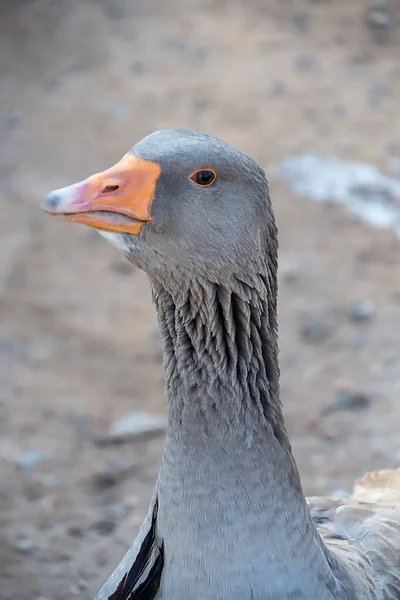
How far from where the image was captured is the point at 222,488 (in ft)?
8.86

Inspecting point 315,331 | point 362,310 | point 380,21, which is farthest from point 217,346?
point 380,21

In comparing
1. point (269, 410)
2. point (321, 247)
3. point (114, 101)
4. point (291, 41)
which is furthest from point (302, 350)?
point (291, 41)

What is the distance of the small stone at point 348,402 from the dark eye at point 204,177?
2.95 m

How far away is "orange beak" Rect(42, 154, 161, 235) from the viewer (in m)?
2.49

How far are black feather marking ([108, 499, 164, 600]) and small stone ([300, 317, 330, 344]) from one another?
3130mm

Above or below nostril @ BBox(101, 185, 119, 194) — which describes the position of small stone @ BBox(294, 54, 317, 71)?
above

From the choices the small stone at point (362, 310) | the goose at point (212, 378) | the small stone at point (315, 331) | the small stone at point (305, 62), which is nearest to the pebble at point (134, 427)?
the small stone at point (315, 331)

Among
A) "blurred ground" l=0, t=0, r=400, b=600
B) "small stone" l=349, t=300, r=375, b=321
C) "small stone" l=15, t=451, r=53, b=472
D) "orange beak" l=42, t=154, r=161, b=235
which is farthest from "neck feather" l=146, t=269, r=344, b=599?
"small stone" l=349, t=300, r=375, b=321

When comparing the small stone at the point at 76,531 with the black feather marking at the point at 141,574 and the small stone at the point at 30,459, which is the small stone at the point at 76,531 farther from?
the black feather marking at the point at 141,574

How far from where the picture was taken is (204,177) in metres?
2.57

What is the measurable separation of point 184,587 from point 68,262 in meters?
4.22

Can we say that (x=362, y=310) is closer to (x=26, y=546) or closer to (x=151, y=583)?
(x=26, y=546)

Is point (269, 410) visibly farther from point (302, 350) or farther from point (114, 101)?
point (114, 101)

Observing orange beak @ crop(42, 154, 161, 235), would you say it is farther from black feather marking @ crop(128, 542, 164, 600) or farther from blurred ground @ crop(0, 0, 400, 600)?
blurred ground @ crop(0, 0, 400, 600)
